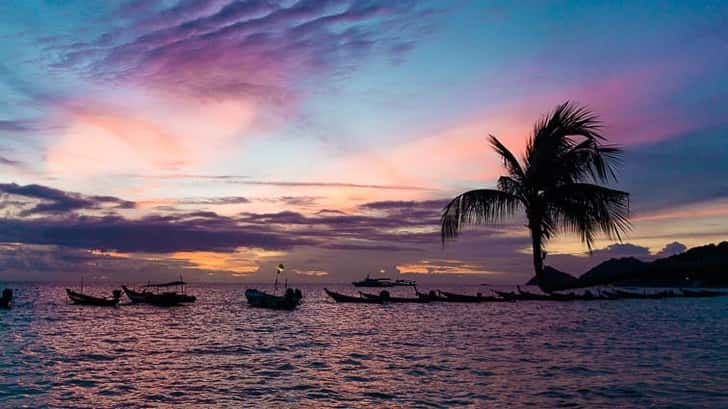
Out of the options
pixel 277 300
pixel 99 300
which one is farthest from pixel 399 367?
pixel 99 300

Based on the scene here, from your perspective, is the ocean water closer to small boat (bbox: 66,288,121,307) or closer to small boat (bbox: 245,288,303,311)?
small boat (bbox: 245,288,303,311)

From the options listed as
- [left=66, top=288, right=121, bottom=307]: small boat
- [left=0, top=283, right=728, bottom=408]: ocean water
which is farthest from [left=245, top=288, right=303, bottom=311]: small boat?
[left=0, top=283, right=728, bottom=408]: ocean water

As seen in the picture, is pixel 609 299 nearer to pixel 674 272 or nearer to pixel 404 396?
pixel 404 396

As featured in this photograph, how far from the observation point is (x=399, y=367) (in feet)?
63.4

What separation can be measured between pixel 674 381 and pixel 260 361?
14.6 meters

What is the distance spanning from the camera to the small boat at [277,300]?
63.7 meters

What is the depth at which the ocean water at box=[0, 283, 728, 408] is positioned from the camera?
14.1 meters

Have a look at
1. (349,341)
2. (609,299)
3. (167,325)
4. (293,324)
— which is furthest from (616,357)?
(609,299)

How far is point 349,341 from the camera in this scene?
29938 millimetres

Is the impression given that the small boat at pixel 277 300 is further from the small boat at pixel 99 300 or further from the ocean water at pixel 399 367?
the ocean water at pixel 399 367

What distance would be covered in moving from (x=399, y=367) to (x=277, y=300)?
4712cm

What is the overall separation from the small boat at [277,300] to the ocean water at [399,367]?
29114 millimetres

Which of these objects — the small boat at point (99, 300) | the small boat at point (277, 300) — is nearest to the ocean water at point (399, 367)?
the small boat at point (277, 300)

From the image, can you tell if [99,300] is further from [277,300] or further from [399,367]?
[399,367]
